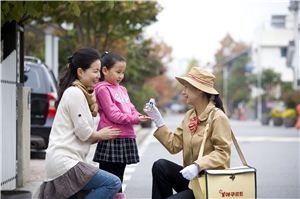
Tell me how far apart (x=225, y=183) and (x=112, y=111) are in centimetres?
137

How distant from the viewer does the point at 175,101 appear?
145250mm

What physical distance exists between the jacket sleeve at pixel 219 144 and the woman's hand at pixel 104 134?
2.57 ft

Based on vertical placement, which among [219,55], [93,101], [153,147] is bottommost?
[153,147]

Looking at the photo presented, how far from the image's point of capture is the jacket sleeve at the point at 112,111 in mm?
5895

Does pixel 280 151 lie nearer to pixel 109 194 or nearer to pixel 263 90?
pixel 109 194

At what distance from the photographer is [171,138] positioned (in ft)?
19.1

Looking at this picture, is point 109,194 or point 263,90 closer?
point 109,194

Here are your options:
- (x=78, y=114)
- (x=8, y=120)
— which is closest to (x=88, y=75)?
(x=78, y=114)

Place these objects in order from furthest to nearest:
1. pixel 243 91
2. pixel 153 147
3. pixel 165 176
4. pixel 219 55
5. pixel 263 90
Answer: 1. pixel 219 55
2. pixel 243 91
3. pixel 263 90
4. pixel 153 147
5. pixel 165 176

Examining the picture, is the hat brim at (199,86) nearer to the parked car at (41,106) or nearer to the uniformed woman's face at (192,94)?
the uniformed woman's face at (192,94)

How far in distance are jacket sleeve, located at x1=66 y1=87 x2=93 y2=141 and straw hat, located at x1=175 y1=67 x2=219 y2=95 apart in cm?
89

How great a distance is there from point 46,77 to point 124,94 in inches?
271

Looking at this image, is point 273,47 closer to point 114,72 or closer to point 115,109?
point 114,72

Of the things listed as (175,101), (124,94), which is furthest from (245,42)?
(124,94)
